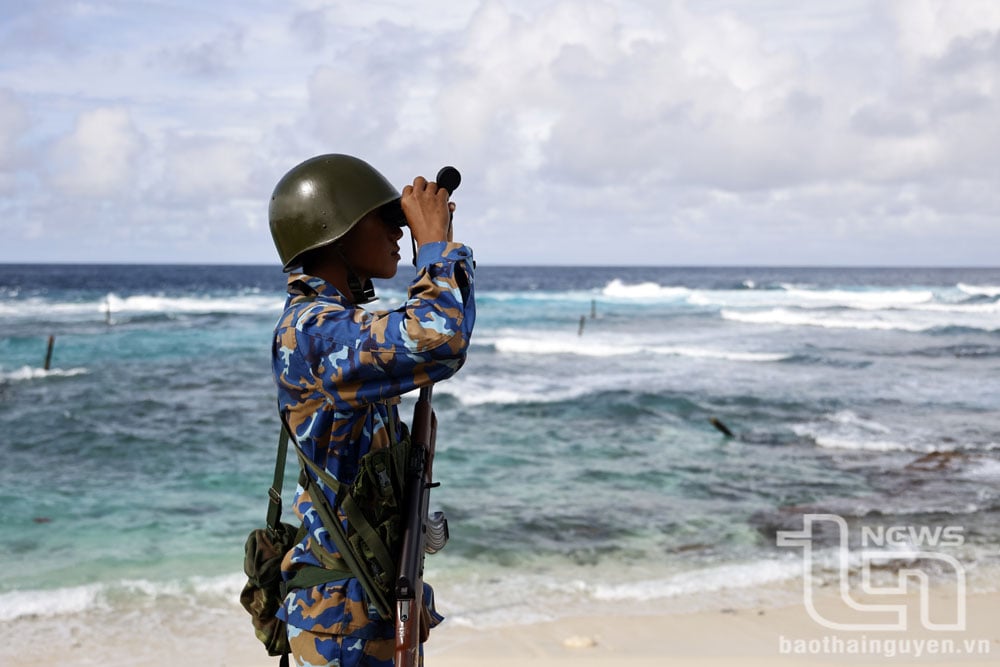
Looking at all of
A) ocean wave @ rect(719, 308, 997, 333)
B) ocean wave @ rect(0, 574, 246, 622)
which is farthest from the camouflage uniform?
ocean wave @ rect(719, 308, 997, 333)

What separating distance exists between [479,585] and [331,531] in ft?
18.0

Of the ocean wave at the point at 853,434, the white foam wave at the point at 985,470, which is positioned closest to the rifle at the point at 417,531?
A: the white foam wave at the point at 985,470

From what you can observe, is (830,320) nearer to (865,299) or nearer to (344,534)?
(865,299)

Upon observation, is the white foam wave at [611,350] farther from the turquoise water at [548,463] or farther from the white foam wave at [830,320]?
the white foam wave at [830,320]

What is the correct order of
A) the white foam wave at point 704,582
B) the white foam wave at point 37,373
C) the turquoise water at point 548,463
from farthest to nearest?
1. the white foam wave at point 37,373
2. the turquoise water at point 548,463
3. the white foam wave at point 704,582

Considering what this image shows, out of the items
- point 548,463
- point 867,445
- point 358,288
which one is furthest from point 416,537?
point 867,445

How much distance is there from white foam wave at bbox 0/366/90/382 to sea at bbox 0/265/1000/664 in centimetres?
13

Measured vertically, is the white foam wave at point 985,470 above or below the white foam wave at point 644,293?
below

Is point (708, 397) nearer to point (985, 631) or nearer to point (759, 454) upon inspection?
point (759, 454)

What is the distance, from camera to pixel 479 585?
749 centimetres

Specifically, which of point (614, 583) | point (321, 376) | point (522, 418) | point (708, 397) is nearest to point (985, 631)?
point (614, 583)

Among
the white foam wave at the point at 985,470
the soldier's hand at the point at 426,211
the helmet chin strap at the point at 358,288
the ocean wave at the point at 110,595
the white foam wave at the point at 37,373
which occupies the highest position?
the soldier's hand at the point at 426,211

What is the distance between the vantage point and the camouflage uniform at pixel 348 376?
1.97 meters

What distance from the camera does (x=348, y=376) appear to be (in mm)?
2033
